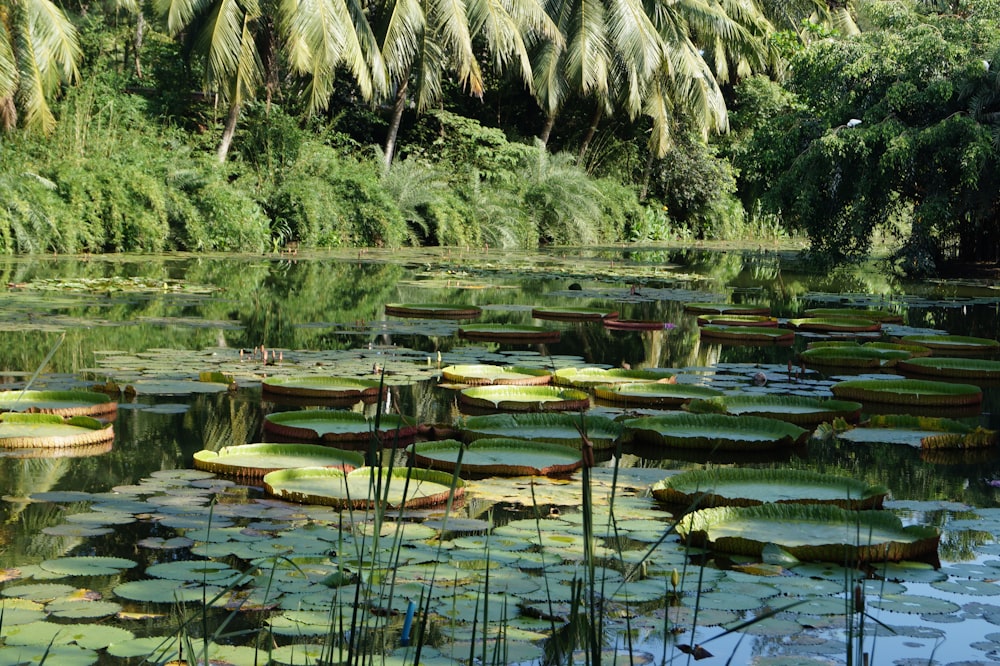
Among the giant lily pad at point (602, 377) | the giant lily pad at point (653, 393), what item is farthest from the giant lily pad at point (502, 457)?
the giant lily pad at point (602, 377)

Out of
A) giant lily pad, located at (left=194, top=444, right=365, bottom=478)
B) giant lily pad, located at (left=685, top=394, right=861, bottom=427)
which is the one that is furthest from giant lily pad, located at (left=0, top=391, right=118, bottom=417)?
giant lily pad, located at (left=685, top=394, right=861, bottom=427)

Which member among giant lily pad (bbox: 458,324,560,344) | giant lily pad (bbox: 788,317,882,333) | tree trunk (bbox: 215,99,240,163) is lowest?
giant lily pad (bbox: 458,324,560,344)

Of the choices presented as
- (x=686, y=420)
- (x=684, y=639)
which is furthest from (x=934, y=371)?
(x=684, y=639)

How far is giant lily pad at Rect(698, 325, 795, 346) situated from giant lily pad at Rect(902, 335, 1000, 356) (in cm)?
91

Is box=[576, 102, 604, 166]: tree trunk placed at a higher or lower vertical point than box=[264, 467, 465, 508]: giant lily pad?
higher

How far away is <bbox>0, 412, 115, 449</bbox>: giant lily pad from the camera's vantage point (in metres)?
4.69

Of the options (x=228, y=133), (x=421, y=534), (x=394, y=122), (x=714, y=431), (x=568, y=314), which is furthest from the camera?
(x=394, y=122)

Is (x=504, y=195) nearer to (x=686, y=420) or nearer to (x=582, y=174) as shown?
(x=582, y=174)

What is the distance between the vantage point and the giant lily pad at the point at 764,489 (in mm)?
4066

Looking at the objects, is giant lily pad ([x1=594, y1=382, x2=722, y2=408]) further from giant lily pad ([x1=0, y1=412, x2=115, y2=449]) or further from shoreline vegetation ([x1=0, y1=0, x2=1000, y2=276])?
shoreline vegetation ([x1=0, y1=0, x2=1000, y2=276])

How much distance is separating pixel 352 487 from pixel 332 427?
1157mm

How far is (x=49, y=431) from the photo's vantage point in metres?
4.91

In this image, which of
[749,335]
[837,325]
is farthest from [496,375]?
[837,325]

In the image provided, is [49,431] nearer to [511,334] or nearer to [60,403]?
[60,403]
